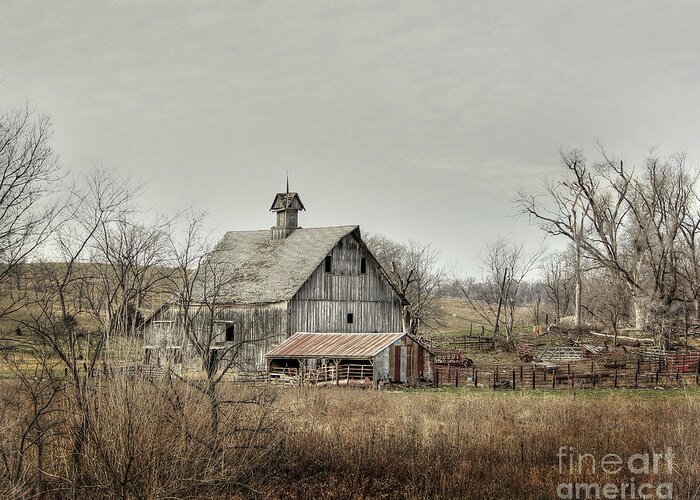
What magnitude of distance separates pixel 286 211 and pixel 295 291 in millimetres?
8261

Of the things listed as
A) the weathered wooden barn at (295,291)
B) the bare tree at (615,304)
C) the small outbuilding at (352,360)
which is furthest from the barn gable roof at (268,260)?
the bare tree at (615,304)

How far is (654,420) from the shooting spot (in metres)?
16.5

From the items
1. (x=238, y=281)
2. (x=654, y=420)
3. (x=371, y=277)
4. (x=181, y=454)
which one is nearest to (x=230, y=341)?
(x=238, y=281)

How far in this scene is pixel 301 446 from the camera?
13734 millimetres

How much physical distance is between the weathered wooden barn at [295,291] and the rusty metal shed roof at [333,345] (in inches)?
42.4

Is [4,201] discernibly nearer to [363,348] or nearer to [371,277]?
[363,348]

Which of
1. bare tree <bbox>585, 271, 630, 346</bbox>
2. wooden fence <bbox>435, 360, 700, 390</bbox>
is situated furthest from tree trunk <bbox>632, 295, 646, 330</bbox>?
wooden fence <bbox>435, 360, 700, 390</bbox>

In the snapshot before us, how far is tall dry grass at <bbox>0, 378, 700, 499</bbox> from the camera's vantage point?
905cm

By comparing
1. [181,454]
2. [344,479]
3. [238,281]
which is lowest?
[344,479]

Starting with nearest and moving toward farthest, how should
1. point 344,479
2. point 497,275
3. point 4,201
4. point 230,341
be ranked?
point 344,479 → point 4,201 → point 230,341 → point 497,275

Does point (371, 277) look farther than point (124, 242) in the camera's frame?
Yes

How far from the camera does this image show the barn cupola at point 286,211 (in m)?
44.4

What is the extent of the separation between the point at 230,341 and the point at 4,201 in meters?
22.2

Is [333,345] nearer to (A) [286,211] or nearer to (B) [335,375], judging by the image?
(B) [335,375]
